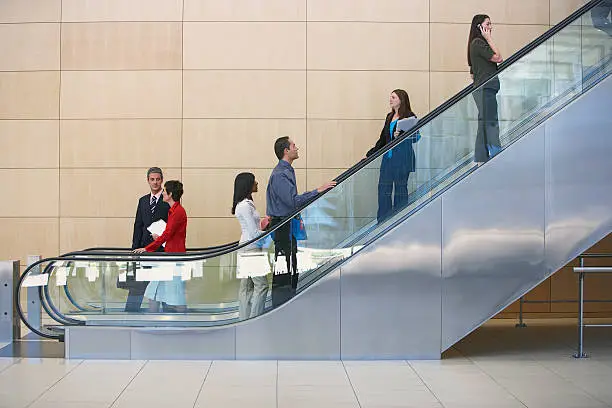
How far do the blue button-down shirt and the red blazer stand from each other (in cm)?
94

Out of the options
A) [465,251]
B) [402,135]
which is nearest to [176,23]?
[402,135]

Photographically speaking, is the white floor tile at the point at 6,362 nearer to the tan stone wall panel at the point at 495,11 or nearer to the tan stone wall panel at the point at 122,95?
the tan stone wall panel at the point at 122,95

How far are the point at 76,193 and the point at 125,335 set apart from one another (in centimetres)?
347

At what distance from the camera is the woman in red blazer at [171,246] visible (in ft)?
27.3

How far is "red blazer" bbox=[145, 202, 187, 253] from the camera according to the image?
878 centimetres

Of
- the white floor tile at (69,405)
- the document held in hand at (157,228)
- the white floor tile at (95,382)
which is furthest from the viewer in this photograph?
the document held in hand at (157,228)

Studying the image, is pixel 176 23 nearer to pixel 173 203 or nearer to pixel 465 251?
pixel 173 203

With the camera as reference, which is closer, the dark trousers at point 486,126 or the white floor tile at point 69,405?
the white floor tile at point 69,405

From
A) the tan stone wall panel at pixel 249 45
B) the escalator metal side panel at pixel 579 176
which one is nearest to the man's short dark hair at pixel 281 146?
the escalator metal side panel at pixel 579 176

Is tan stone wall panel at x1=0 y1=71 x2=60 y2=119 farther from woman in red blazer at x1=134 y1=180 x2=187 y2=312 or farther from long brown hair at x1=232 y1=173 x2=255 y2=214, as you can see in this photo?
long brown hair at x1=232 y1=173 x2=255 y2=214

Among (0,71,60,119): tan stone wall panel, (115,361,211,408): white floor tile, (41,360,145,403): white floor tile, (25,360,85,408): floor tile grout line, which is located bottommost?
(25,360,85,408): floor tile grout line

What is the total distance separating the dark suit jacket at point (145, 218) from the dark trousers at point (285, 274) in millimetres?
1654

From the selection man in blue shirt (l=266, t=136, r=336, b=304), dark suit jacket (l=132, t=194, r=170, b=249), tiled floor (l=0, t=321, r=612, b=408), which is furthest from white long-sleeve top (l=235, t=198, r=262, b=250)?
tiled floor (l=0, t=321, r=612, b=408)

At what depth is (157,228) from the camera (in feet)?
30.4
